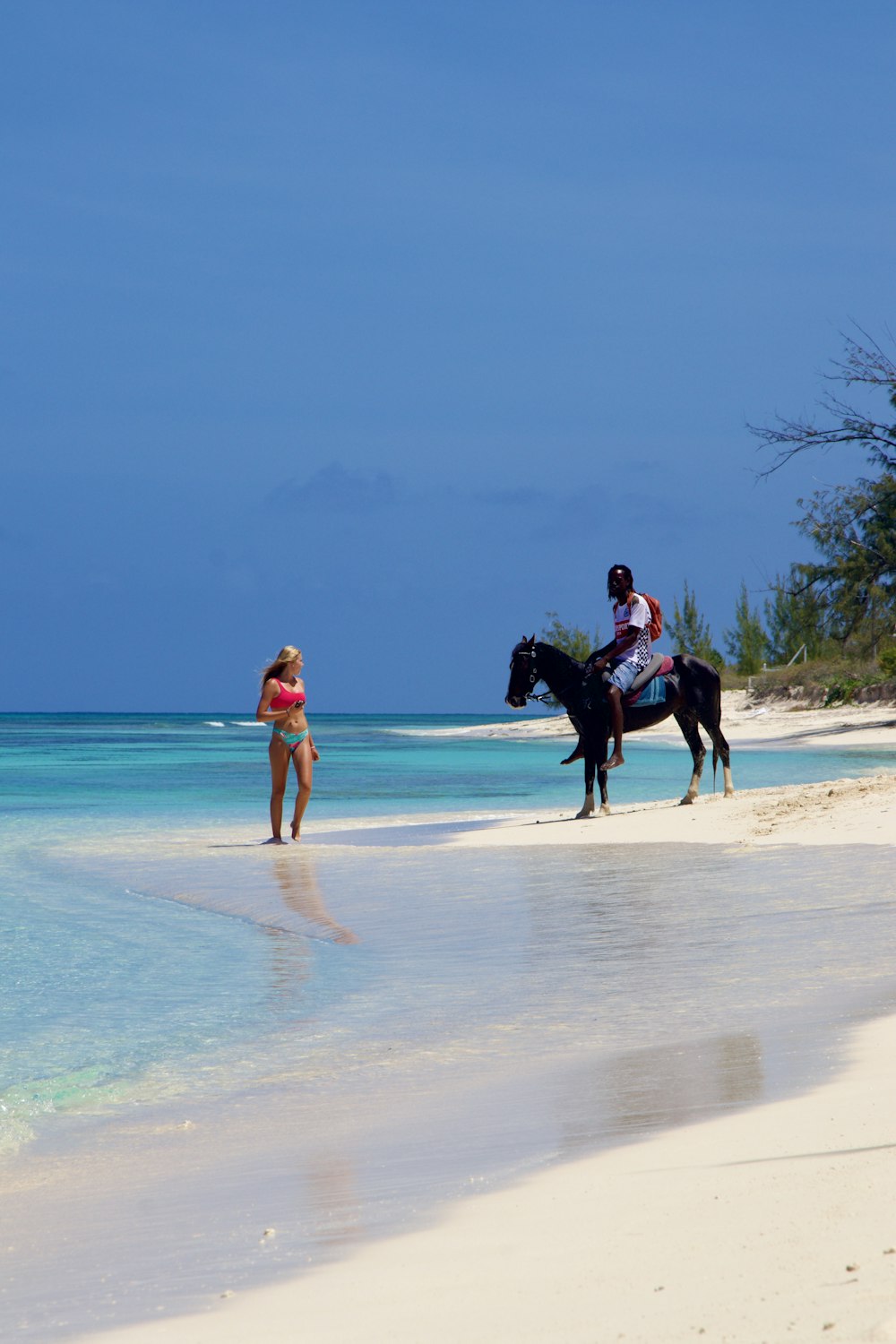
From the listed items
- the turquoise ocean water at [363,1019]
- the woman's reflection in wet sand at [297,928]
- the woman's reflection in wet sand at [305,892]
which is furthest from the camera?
the woman's reflection in wet sand at [305,892]

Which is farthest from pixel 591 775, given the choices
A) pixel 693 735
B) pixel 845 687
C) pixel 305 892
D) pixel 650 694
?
pixel 845 687

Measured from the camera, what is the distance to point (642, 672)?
15.4 m

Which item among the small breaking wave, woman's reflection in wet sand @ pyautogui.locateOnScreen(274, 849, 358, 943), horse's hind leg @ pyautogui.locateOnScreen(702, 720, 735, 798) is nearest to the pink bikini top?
woman's reflection in wet sand @ pyautogui.locateOnScreen(274, 849, 358, 943)

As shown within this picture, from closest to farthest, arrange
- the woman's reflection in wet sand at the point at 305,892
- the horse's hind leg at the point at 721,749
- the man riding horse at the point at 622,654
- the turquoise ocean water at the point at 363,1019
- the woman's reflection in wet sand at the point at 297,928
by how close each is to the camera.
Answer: the turquoise ocean water at the point at 363,1019
the woman's reflection in wet sand at the point at 297,928
the woman's reflection in wet sand at the point at 305,892
the man riding horse at the point at 622,654
the horse's hind leg at the point at 721,749

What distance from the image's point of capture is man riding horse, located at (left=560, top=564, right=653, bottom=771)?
1495 centimetres

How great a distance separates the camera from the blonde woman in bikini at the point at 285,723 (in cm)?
1394

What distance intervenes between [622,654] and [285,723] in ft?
12.6

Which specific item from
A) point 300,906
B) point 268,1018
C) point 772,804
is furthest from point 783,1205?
point 772,804

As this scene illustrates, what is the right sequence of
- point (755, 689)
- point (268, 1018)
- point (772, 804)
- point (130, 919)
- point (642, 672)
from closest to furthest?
point (268, 1018), point (130, 919), point (772, 804), point (642, 672), point (755, 689)

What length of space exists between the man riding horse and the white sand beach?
11.0 m

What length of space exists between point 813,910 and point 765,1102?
4.40 m

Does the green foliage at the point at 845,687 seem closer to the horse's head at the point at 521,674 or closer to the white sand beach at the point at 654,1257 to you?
the horse's head at the point at 521,674

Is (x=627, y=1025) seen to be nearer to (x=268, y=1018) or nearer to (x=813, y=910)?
(x=268, y=1018)

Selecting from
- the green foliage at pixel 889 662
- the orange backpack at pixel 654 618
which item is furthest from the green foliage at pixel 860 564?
the orange backpack at pixel 654 618
